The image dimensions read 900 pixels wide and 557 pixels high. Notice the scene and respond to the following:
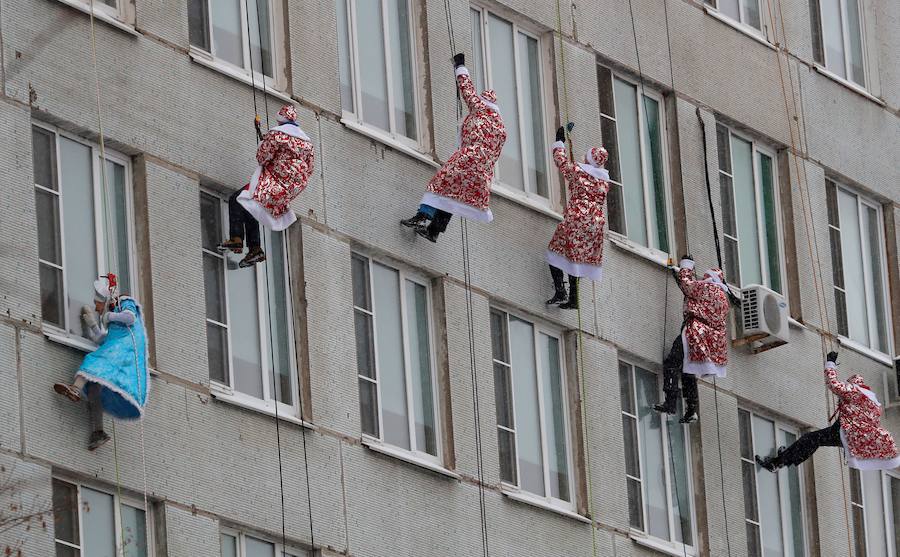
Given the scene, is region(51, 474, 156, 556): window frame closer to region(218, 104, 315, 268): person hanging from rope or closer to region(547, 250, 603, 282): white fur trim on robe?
region(218, 104, 315, 268): person hanging from rope

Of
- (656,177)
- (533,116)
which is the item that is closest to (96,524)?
(533,116)

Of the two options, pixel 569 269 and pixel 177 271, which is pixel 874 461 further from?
pixel 177 271

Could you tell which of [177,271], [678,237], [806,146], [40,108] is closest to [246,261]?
[177,271]

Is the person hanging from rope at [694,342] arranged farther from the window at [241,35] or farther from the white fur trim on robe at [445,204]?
the window at [241,35]

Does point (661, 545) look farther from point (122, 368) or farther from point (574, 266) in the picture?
point (122, 368)

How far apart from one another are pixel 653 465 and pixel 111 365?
9.48m

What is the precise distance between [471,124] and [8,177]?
6.27 metres

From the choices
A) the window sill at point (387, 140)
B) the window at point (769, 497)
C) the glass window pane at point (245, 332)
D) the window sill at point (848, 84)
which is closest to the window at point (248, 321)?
the glass window pane at point (245, 332)

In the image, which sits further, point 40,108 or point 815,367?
point 815,367

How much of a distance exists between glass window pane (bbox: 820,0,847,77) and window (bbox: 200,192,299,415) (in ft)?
39.6

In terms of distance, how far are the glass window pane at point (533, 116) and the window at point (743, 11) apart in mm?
3986

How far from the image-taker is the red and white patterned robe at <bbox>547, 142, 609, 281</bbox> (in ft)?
113

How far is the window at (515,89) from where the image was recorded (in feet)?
115

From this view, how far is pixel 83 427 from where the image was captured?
28.5 meters
